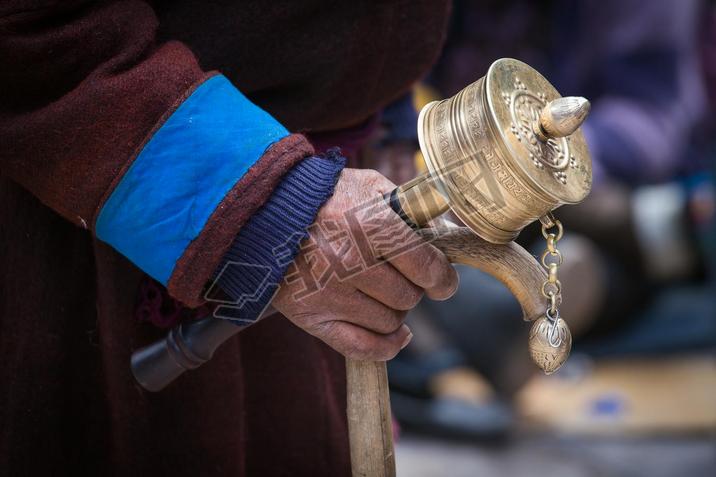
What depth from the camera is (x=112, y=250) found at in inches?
33.5

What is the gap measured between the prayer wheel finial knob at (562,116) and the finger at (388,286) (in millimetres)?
188

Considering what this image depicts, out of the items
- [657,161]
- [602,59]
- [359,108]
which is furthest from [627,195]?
[359,108]

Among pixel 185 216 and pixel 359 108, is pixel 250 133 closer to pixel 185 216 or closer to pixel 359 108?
pixel 185 216

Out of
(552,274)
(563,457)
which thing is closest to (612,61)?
(563,457)

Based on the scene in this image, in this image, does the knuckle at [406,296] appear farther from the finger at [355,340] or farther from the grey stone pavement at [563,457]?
the grey stone pavement at [563,457]

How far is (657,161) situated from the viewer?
121 inches

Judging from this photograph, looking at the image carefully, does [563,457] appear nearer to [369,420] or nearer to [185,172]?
[369,420]

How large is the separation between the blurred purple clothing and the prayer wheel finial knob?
2.43m

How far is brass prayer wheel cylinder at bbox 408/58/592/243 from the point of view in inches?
25.6

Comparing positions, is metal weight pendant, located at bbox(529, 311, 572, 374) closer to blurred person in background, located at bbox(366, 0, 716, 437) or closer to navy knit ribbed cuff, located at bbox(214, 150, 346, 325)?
navy knit ribbed cuff, located at bbox(214, 150, 346, 325)

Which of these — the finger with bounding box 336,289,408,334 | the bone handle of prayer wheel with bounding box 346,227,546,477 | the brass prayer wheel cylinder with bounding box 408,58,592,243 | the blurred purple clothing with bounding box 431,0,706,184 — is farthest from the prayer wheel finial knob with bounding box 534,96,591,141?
the blurred purple clothing with bounding box 431,0,706,184

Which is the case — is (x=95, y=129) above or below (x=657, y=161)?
below

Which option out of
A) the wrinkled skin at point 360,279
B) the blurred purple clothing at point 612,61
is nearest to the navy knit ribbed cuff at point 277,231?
the wrinkled skin at point 360,279

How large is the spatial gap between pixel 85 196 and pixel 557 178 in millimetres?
439
